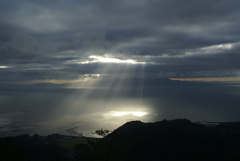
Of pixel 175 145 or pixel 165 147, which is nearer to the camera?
pixel 165 147

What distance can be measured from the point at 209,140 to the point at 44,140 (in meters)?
100

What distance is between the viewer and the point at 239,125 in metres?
171

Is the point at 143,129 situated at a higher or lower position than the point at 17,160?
lower

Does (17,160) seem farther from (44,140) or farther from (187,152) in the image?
(44,140)

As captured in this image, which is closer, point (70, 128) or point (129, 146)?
point (129, 146)

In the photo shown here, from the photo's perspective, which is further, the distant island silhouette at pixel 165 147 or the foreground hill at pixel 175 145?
the distant island silhouette at pixel 165 147

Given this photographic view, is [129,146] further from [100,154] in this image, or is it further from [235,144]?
[100,154]

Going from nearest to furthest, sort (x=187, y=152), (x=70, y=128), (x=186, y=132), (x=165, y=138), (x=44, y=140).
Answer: (x=187, y=152) < (x=165, y=138) < (x=186, y=132) < (x=44, y=140) < (x=70, y=128)

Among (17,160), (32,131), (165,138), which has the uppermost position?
(17,160)

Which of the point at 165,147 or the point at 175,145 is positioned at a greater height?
the point at 175,145

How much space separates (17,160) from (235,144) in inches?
4353

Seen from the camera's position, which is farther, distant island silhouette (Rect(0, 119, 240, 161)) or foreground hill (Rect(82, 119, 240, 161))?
distant island silhouette (Rect(0, 119, 240, 161))

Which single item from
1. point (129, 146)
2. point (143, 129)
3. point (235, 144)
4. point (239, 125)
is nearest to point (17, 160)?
point (129, 146)

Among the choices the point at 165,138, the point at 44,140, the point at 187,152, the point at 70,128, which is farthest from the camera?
the point at 70,128
